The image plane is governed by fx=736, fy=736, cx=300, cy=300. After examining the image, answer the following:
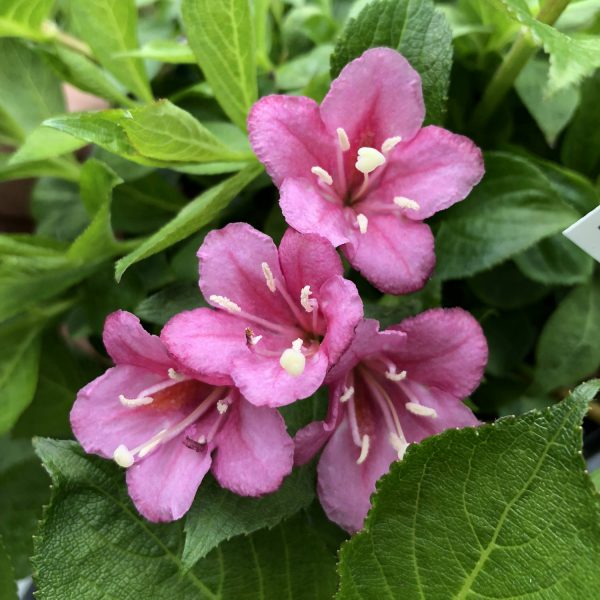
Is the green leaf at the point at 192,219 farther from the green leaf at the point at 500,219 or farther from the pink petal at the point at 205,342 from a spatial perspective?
the green leaf at the point at 500,219

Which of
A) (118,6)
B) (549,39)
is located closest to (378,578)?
(549,39)

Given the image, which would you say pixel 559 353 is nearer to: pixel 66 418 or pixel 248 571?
pixel 248 571

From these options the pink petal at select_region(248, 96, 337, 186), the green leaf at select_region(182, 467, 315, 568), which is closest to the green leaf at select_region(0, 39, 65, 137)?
the pink petal at select_region(248, 96, 337, 186)

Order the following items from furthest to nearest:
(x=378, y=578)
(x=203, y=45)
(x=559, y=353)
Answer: (x=559, y=353)
(x=203, y=45)
(x=378, y=578)

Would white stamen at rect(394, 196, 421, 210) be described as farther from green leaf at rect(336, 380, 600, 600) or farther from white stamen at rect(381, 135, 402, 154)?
green leaf at rect(336, 380, 600, 600)

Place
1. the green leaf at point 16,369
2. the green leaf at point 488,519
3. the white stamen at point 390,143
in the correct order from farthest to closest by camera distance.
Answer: the green leaf at point 16,369, the white stamen at point 390,143, the green leaf at point 488,519

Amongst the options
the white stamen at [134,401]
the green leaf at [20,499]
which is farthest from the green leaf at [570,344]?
the green leaf at [20,499]

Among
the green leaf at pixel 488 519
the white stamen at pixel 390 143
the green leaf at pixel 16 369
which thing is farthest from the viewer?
the green leaf at pixel 16 369
